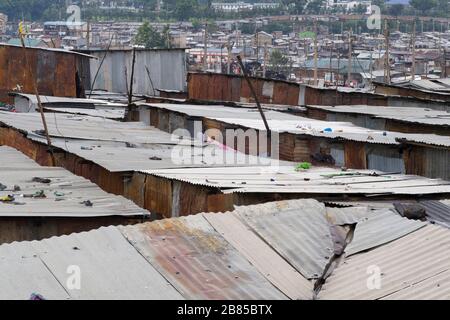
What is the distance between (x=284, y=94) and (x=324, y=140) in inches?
499

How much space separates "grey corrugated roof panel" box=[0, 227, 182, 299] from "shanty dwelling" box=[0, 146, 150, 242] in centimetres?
213

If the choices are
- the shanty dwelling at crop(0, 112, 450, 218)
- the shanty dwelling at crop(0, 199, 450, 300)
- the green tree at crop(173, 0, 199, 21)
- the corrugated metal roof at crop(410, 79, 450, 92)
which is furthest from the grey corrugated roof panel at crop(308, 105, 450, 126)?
the green tree at crop(173, 0, 199, 21)

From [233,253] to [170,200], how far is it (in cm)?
421

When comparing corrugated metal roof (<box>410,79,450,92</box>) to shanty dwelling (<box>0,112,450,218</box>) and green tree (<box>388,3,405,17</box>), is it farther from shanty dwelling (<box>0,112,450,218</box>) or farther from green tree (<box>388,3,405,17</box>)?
green tree (<box>388,3,405,17</box>)

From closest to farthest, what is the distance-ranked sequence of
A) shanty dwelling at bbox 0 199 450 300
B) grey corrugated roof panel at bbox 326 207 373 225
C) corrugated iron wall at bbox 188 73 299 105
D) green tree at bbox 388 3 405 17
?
shanty dwelling at bbox 0 199 450 300 < grey corrugated roof panel at bbox 326 207 373 225 < corrugated iron wall at bbox 188 73 299 105 < green tree at bbox 388 3 405 17

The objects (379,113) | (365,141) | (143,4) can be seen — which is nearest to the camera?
(365,141)

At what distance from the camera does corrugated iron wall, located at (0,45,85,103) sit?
28.1 m

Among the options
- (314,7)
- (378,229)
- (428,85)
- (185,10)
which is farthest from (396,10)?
(378,229)

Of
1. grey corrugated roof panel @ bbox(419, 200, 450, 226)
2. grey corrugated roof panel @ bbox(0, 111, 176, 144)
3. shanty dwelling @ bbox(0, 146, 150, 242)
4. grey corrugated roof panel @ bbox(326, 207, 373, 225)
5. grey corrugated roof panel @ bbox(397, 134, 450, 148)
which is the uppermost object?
grey corrugated roof panel @ bbox(326, 207, 373, 225)

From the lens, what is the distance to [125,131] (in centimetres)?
1823

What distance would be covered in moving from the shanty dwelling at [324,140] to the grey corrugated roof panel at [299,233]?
15.0 ft

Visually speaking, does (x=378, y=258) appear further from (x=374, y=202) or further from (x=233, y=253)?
(x=374, y=202)

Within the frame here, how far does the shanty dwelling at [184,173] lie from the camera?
1067cm
